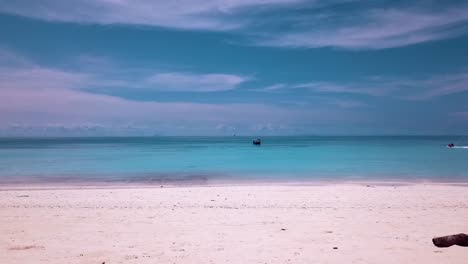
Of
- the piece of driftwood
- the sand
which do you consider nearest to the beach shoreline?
the sand

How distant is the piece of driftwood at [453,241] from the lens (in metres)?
7.54

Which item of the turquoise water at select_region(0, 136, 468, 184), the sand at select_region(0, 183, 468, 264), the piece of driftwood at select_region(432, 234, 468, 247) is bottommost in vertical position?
the turquoise water at select_region(0, 136, 468, 184)

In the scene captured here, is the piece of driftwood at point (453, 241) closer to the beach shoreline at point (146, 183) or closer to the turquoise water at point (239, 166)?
the beach shoreline at point (146, 183)

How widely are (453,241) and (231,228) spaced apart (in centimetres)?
504

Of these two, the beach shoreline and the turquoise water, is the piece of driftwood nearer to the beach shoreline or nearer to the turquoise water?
the beach shoreline

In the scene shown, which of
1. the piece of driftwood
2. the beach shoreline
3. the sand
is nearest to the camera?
the sand

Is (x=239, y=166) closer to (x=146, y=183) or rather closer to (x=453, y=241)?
(x=146, y=183)

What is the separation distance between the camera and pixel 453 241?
300 inches

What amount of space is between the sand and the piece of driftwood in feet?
0.60

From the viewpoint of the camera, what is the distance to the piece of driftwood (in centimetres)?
754

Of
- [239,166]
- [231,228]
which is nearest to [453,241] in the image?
[231,228]

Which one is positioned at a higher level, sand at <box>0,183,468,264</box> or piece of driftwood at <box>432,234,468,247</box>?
piece of driftwood at <box>432,234,468,247</box>

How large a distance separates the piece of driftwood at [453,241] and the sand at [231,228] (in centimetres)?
18

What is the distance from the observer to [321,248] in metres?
7.74
